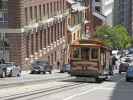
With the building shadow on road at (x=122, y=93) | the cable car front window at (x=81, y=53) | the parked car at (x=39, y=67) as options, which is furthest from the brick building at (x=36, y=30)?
the building shadow on road at (x=122, y=93)

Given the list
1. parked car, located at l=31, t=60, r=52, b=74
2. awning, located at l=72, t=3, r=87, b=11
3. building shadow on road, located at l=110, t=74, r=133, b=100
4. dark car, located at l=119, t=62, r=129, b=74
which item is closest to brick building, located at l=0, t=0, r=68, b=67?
parked car, located at l=31, t=60, r=52, b=74

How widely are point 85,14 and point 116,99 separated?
331 feet

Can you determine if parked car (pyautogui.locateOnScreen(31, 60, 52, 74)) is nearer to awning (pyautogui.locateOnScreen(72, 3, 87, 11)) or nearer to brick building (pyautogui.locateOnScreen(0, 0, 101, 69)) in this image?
brick building (pyautogui.locateOnScreen(0, 0, 101, 69))

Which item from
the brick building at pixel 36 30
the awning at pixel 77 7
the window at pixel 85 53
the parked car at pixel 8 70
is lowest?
the parked car at pixel 8 70

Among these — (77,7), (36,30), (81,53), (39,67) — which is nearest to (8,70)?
(39,67)

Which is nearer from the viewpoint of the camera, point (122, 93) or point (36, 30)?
point (122, 93)

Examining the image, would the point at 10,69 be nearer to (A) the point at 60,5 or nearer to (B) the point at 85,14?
(A) the point at 60,5

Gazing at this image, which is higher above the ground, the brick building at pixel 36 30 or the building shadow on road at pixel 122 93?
the brick building at pixel 36 30

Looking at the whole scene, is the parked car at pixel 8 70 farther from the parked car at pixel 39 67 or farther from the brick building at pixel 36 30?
the brick building at pixel 36 30

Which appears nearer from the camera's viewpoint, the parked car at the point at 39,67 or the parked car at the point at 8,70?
the parked car at the point at 8,70

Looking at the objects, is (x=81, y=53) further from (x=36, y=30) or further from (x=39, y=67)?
(x=36, y=30)

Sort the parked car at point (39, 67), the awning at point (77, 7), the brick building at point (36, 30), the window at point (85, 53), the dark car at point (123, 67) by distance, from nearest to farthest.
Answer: the window at point (85, 53), the parked car at point (39, 67), the brick building at point (36, 30), the dark car at point (123, 67), the awning at point (77, 7)

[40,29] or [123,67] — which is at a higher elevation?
[40,29]

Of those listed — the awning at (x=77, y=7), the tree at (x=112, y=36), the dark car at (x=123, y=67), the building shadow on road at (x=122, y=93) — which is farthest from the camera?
the tree at (x=112, y=36)
